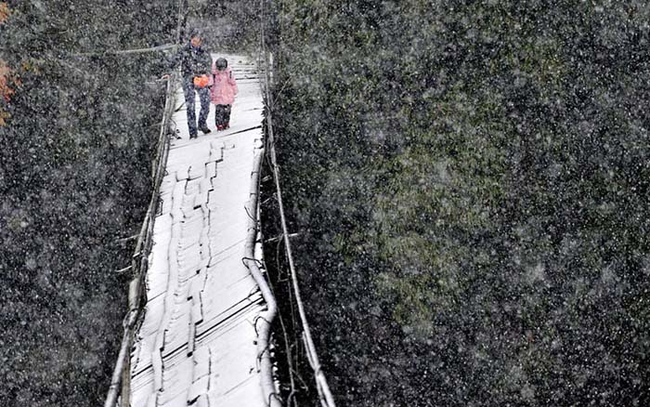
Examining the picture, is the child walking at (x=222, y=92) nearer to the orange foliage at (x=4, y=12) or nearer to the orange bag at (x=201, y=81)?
the orange bag at (x=201, y=81)

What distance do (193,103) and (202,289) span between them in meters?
4.27

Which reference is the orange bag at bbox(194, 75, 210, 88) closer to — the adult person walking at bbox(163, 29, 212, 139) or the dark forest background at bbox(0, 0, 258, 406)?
the adult person walking at bbox(163, 29, 212, 139)

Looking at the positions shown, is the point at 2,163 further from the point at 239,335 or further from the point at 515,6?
the point at 515,6

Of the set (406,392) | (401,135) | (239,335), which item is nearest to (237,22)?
(401,135)

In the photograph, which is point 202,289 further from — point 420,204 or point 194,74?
point 420,204

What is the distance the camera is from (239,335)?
496 centimetres

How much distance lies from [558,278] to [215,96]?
6.34 m

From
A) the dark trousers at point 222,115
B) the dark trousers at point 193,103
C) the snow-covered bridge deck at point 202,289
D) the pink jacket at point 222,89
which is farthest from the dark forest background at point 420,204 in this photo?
the snow-covered bridge deck at point 202,289

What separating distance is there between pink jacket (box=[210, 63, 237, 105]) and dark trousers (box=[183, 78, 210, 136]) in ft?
0.37

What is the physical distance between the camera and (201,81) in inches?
364

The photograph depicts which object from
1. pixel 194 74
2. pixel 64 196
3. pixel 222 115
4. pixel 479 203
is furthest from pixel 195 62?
pixel 479 203

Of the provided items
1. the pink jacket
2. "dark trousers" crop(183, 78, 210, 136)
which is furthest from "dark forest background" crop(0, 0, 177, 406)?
the pink jacket

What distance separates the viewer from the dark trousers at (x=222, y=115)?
9.46 m

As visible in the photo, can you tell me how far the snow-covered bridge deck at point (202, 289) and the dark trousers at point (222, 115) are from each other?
0.33m
